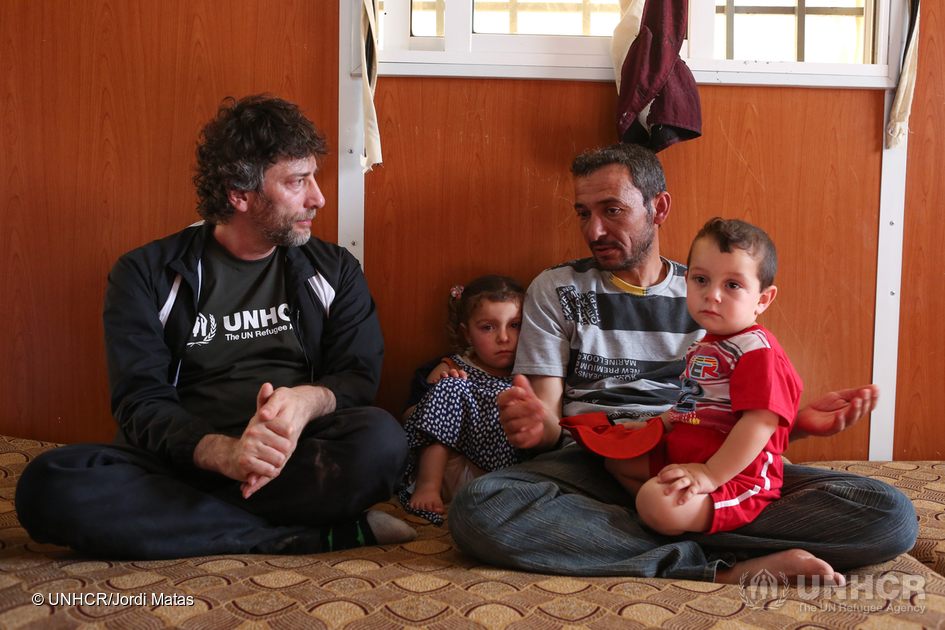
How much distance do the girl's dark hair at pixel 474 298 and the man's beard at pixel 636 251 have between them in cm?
28

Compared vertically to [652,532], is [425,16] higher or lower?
higher

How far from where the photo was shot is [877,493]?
3.80ft

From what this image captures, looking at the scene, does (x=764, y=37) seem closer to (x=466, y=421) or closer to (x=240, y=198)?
(x=466, y=421)

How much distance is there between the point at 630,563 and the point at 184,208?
5.25 feet

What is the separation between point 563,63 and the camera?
189cm

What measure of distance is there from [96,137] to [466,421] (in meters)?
1.42

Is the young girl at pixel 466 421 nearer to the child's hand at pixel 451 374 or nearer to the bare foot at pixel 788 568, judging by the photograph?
A: the child's hand at pixel 451 374

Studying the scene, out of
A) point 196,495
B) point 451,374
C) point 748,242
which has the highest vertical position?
point 748,242

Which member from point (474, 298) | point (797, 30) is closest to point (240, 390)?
point (474, 298)

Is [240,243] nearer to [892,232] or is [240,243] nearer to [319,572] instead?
[319,572]

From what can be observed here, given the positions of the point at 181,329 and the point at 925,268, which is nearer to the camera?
the point at 181,329

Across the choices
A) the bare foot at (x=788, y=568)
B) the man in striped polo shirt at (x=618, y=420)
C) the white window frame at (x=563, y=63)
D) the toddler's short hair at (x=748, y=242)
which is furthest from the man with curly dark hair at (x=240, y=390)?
the toddler's short hair at (x=748, y=242)

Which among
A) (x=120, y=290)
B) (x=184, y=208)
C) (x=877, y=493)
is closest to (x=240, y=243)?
(x=120, y=290)

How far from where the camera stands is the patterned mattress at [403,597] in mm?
951
